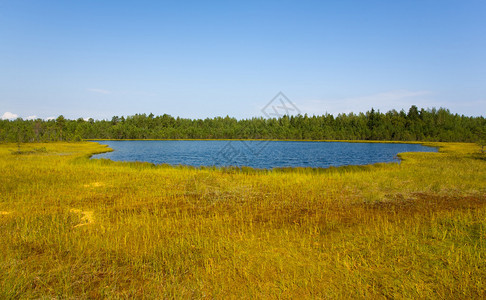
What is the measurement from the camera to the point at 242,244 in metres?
8.85

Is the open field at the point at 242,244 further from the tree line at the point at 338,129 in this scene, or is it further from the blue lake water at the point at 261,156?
the tree line at the point at 338,129

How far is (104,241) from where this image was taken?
880 cm

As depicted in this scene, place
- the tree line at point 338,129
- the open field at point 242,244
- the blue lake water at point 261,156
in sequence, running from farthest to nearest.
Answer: the tree line at point 338,129
the blue lake water at point 261,156
the open field at point 242,244

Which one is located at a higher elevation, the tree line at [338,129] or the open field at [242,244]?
the tree line at [338,129]

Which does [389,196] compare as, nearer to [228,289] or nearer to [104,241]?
[228,289]

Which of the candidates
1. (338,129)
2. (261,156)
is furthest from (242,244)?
(338,129)

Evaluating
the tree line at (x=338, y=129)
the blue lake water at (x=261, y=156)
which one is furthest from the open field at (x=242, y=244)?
the tree line at (x=338, y=129)

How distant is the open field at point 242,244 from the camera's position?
627cm

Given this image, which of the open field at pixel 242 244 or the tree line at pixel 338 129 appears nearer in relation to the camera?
the open field at pixel 242 244

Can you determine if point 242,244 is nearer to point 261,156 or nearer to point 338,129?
point 261,156

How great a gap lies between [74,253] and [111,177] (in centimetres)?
1649

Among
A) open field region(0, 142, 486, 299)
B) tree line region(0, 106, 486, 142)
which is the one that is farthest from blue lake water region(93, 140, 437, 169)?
tree line region(0, 106, 486, 142)

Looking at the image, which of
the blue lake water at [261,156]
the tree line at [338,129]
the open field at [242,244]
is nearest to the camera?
the open field at [242,244]

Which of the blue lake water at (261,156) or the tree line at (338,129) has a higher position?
the tree line at (338,129)
